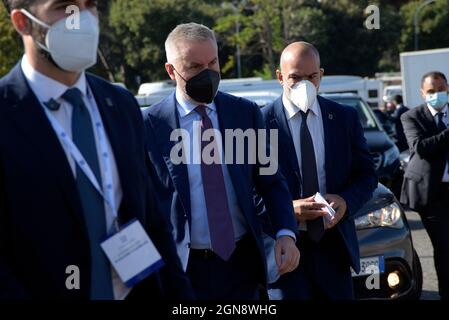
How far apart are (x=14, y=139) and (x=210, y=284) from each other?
1822mm

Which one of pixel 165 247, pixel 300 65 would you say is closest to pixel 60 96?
pixel 165 247

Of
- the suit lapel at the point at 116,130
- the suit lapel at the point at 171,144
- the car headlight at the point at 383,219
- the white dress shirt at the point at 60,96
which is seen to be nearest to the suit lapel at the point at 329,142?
the suit lapel at the point at 171,144

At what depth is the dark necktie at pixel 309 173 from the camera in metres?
4.76

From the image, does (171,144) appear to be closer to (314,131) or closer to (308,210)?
Result: (308,210)

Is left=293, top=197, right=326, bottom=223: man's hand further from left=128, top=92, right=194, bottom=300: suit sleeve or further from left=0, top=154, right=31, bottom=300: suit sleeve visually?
left=0, top=154, right=31, bottom=300: suit sleeve

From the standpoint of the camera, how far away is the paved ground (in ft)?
26.4

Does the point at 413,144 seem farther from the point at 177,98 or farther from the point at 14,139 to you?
the point at 14,139

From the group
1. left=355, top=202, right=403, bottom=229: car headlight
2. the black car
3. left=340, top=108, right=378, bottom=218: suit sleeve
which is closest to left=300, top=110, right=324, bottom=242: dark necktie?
left=340, top=108, right=378, bottom=218: suit sleeve

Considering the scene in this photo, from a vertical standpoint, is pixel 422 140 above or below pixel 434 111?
below

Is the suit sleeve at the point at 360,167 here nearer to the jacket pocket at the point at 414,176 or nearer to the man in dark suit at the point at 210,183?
the man in dark suit at the point at 210,183

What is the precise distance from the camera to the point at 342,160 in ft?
16.0

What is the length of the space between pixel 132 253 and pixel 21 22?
819mm

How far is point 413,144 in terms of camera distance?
745 cm

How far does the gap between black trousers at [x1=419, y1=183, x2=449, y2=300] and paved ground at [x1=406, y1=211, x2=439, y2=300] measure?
455 mm
